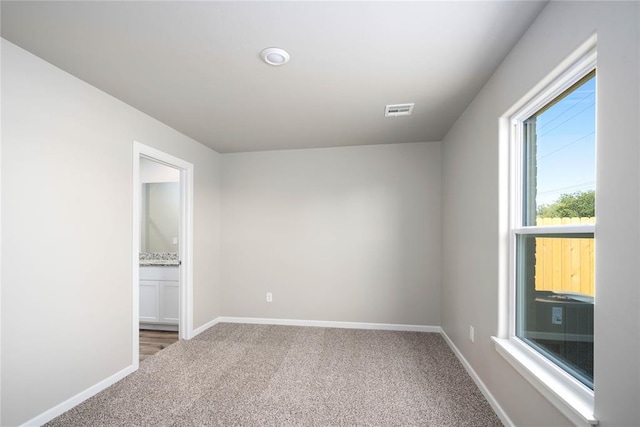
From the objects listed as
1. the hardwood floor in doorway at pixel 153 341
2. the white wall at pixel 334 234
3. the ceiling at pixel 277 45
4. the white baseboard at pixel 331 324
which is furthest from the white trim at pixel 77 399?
the ceiling at pixel 277 45

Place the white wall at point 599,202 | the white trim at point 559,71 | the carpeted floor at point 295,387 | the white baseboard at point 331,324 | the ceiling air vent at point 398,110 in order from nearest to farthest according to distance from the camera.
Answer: the white wall at point 599,202 → the white trim at point 559,71 → the carpeted floor at point 295,387 → the ceiling air vent at point 398,110 → the white baseboard at point 331,324

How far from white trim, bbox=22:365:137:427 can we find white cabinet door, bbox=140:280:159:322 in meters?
1.30

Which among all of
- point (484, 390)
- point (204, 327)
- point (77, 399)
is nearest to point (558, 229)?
point (484, 390)

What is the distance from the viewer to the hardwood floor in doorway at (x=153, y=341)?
320 centimetres

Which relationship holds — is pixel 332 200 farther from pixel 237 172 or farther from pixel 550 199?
pixel 550 199

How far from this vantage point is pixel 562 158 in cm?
150

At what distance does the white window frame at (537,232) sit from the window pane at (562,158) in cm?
4

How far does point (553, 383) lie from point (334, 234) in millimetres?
2768

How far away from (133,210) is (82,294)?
2.60 ft

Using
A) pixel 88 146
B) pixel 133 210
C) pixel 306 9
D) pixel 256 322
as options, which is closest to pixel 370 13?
pixel 306 9

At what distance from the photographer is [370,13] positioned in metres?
1.49

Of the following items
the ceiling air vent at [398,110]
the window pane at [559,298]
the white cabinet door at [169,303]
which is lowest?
the white cabinet door at [169,303]

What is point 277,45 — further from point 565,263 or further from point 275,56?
point 565,263

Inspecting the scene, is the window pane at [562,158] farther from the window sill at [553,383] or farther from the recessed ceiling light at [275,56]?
the recessed ceiling light at [275,56]
